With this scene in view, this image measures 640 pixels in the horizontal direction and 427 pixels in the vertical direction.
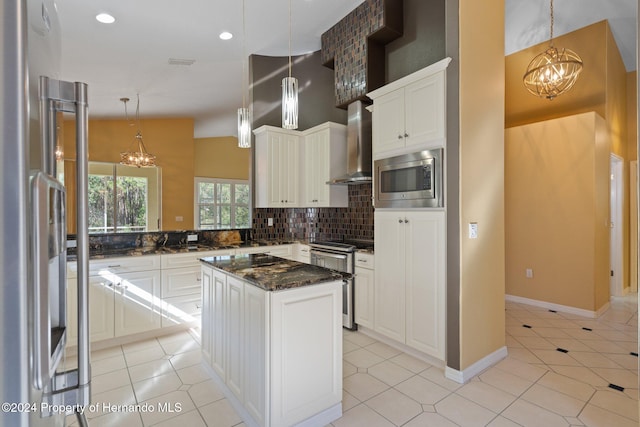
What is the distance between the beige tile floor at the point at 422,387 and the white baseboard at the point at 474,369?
0.13ft

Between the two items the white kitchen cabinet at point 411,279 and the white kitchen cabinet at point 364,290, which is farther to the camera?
the white kitchen cabinet at point 364,290

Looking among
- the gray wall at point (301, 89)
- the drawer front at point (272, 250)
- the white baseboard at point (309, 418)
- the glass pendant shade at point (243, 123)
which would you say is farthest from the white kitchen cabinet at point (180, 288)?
the gray wall at point (301, 89)

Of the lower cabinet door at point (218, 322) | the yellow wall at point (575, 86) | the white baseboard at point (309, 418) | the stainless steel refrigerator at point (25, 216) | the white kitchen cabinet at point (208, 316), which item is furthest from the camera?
the yellow wall at point (575, 86)

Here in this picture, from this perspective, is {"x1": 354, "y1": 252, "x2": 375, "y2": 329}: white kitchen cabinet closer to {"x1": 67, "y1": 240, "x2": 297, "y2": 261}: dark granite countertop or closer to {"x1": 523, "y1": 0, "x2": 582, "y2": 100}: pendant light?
{"x1": 67, "y1": 240, "x2": 297, "y2": 261}: dark granite countertop

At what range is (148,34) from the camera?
3.32 metres

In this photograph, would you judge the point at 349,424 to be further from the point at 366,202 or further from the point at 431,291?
the point at 366,202

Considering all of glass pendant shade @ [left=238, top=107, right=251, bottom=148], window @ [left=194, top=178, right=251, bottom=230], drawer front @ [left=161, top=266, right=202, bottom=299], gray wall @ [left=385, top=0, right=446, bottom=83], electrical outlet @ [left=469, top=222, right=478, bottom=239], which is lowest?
drawer front @ [left=161, top=266, right=202, bottom=299]

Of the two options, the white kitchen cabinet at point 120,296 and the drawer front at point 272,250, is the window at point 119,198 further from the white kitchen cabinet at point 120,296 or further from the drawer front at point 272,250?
the drawer front at point 272,250

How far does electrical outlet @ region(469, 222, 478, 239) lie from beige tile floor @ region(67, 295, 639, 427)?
43.5 inches

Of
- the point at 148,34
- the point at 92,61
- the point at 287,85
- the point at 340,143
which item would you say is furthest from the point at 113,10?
the point at 340,143

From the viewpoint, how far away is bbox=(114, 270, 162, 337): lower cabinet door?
Result: 10.0ft

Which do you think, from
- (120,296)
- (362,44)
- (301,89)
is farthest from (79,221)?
(301,89)

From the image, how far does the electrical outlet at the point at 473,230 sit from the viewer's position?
2488 mm

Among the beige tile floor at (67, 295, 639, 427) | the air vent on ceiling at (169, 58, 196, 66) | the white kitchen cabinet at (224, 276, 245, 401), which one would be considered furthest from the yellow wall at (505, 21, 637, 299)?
the white kitchen cabinet at (224, 276, 245, 401)
